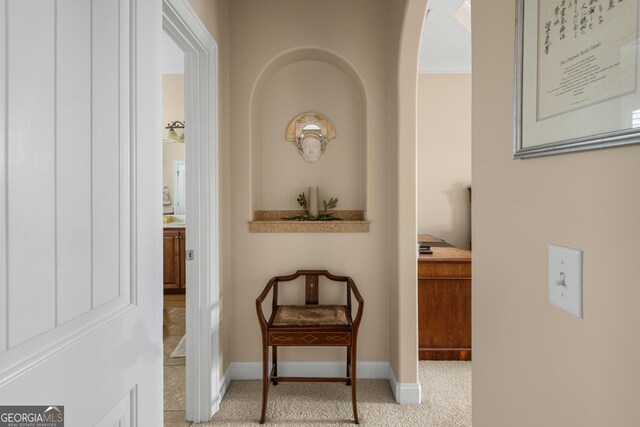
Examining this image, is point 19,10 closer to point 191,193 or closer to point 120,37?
point 120,37

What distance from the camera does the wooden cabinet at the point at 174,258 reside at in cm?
481

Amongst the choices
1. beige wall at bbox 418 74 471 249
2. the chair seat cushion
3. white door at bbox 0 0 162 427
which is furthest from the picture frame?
beige wall at bbox 418 74 471 249

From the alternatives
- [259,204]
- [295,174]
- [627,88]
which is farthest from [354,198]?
[627,88]

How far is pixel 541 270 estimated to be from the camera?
709 mm

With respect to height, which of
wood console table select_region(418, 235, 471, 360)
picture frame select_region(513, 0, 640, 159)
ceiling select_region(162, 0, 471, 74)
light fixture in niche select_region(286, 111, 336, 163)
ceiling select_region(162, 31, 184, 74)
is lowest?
wood console table select_region(418, 235, 471, 360)

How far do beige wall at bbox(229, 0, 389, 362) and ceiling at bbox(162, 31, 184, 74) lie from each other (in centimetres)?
183

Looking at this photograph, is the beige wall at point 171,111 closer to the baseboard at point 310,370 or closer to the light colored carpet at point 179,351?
the light colored carpet at point 179,351

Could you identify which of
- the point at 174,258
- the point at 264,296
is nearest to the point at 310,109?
the point at 264,296

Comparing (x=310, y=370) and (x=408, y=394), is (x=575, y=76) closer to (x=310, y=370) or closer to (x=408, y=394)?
(x=408, y=394)

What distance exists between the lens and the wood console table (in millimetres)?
2799

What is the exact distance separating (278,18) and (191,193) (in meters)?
1.39

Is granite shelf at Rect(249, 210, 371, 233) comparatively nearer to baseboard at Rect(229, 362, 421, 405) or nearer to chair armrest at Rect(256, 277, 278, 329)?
chair armrest at Rect(256, 277, 278, 329)

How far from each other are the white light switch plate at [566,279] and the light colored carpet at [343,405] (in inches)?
70.0

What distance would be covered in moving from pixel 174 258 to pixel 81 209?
4446 mm
